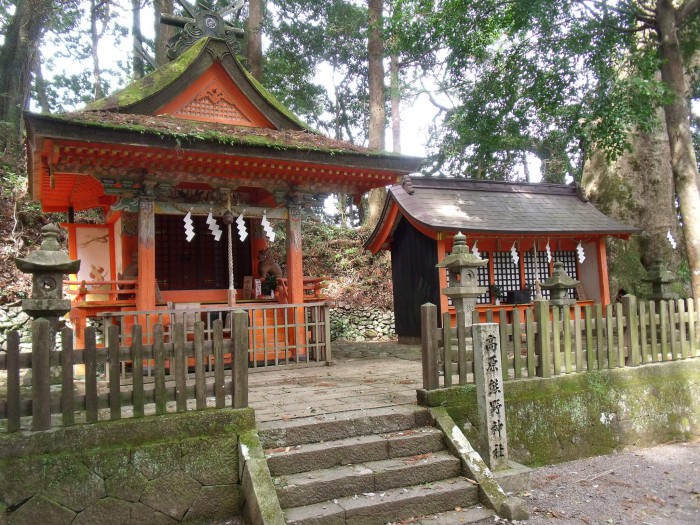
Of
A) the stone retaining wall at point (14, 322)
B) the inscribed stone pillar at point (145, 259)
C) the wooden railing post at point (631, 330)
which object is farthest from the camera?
the stone retaining wall at point (14, 322)

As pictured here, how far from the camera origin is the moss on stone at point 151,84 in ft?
30.8

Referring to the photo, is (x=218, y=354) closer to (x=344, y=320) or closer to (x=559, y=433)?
(x=559, y=433)

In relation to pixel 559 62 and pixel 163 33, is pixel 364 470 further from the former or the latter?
pixel 163 33

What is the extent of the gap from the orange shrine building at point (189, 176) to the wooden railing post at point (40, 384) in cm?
378

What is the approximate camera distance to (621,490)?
5.52 meters

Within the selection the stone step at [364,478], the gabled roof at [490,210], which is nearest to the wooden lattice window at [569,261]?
the gabled roof at [490,210]

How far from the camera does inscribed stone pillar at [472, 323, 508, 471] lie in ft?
17.8

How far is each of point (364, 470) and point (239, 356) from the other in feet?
5.46

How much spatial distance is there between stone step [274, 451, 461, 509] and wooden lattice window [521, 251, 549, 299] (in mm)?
9221

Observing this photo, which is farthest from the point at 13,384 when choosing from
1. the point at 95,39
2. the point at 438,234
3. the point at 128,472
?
the point at 95,39

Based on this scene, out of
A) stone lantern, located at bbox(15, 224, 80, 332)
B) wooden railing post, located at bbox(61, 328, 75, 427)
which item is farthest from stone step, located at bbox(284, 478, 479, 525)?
stone lantern, located at bbox(15, 224, 80, 332)

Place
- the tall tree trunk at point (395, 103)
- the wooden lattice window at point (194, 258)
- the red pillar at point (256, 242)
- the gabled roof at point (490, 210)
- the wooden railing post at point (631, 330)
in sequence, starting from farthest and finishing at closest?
the tall tree trunk at point (395, 103)
the gabled roof at point (490, 210)
the red pillar at point (256, 242)
the wooden lattice window at point (194, 258)
the wooden railing post at point (631, 330)

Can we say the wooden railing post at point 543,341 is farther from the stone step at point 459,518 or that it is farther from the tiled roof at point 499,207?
the tiled roof at point 499,207

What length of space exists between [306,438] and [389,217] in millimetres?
9038
